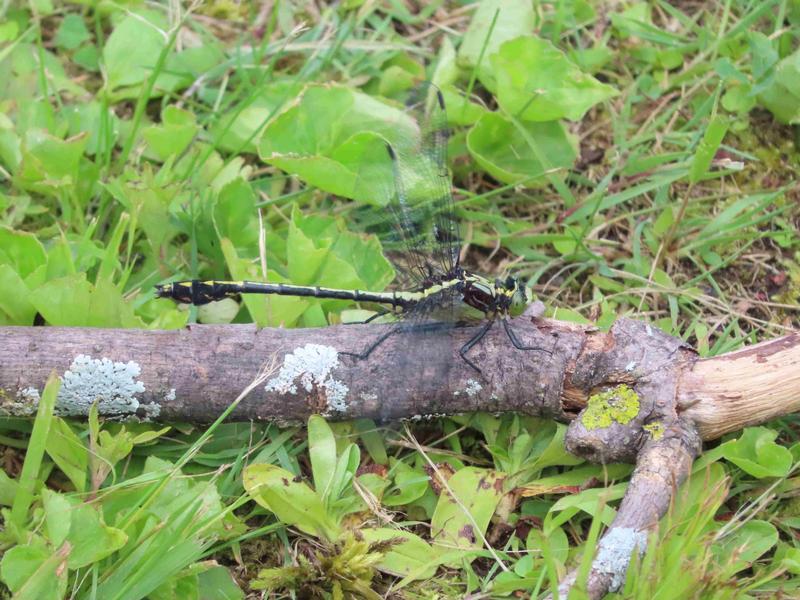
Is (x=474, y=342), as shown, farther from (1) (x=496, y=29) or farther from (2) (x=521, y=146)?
(1) (x=496, y=29)

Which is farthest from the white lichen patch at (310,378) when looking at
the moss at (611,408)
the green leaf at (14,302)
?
the green leaf at (14,302)

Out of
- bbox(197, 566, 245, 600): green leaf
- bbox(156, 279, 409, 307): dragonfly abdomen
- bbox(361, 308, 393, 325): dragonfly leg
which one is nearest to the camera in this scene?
bbox(197, 566, 245, 600): green leaf

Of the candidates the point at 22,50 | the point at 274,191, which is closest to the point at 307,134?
the point at 274,191

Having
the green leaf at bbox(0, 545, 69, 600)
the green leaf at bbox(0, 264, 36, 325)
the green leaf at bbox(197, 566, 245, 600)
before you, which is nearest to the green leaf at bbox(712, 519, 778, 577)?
the green leaf at bbox(197, 566, 245, 600)

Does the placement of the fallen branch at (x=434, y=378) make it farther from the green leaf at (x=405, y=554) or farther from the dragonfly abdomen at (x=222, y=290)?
the green leaf at (x=405, y=554)

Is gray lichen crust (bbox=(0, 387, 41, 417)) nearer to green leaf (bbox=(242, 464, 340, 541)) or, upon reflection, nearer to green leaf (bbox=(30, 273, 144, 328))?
green leaf (bbox=(30, 273, 144, 328))

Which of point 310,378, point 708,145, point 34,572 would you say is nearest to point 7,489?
point 34,572
